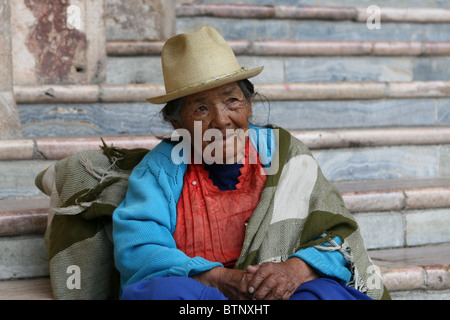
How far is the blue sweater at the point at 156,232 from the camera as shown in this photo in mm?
2027

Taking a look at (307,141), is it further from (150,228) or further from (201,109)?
(150,228)

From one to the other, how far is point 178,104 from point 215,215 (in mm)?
407

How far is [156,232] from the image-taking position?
2113mm

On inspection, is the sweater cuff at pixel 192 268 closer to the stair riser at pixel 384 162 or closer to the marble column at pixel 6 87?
the stair riser at pixel 384 162

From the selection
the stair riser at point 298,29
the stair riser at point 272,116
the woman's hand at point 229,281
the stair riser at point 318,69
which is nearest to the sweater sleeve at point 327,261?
the woman's hand at point 229,281

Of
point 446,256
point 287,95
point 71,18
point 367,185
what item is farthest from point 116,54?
point 446,256

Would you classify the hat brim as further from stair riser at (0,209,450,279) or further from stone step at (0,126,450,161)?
stair riser at (0,209,450,279)

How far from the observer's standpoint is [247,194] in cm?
228

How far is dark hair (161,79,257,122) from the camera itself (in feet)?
7.49

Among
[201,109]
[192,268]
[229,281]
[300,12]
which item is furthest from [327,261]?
[300,12]

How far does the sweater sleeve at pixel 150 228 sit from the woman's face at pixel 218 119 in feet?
0.50

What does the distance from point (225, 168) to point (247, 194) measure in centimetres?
12

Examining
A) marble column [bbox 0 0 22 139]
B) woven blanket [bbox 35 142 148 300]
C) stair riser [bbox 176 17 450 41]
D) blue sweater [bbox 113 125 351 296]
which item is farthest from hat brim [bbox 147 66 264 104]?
stair riser [bbox 176 17 450 41]

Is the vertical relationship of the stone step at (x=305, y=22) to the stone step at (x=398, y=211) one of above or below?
above
